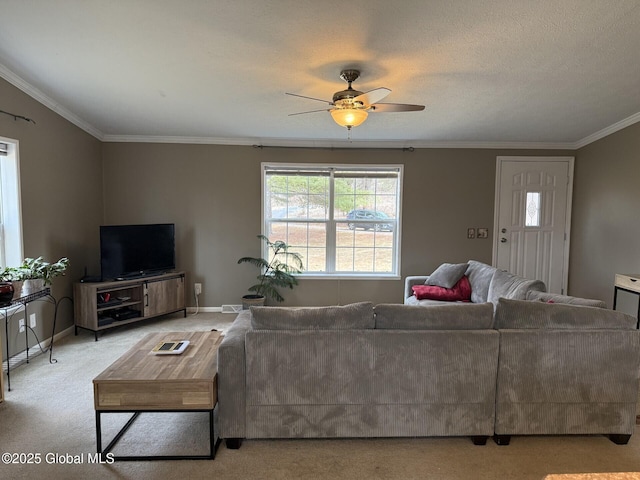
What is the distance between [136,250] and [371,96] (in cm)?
332

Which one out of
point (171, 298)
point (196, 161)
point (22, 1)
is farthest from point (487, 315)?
point (196, 161)

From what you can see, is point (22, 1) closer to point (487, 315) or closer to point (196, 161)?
point (196, 161)

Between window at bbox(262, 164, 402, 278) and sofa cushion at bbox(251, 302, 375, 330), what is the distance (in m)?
3.04

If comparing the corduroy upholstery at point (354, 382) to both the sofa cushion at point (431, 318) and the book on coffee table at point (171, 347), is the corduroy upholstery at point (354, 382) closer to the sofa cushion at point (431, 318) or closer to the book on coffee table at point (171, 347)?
the sofa cushion at point (431, 318)

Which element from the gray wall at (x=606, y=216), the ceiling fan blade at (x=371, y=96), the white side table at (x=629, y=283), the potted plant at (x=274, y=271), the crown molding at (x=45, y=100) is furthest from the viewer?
the potted plant at (x=274, y=271)

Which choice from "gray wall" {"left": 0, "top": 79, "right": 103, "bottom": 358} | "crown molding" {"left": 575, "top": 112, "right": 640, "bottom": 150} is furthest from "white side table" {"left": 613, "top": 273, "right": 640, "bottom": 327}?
"gray wall" {"left": 0, "top": 79, "right": 103, "bottom": 358}

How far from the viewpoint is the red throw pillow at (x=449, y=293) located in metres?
3.87

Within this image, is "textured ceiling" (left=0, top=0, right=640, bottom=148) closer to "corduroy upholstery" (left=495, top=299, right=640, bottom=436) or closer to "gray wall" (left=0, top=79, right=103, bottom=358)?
"gray wall" (left=0, top=79, right=103, bottom=358)

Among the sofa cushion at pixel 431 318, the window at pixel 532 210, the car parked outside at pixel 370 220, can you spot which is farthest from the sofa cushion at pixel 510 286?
the window at pixel 532 210

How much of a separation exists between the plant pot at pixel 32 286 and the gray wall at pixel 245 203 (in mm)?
2032

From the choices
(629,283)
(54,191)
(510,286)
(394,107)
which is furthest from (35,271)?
(629,283)

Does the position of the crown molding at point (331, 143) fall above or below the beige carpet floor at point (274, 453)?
above

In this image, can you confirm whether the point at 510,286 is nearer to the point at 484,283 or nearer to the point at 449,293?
the point at 484,283

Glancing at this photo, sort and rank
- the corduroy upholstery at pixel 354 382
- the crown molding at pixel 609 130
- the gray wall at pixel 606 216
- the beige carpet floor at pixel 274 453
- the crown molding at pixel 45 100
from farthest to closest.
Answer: the gray wall at pixel 606 216
the crown molding at pixel 609 130
the crown molding at pixel 45 100
the corduroy upholstery at pixel 354 382
the beige carpet floor at pixel 274 453
